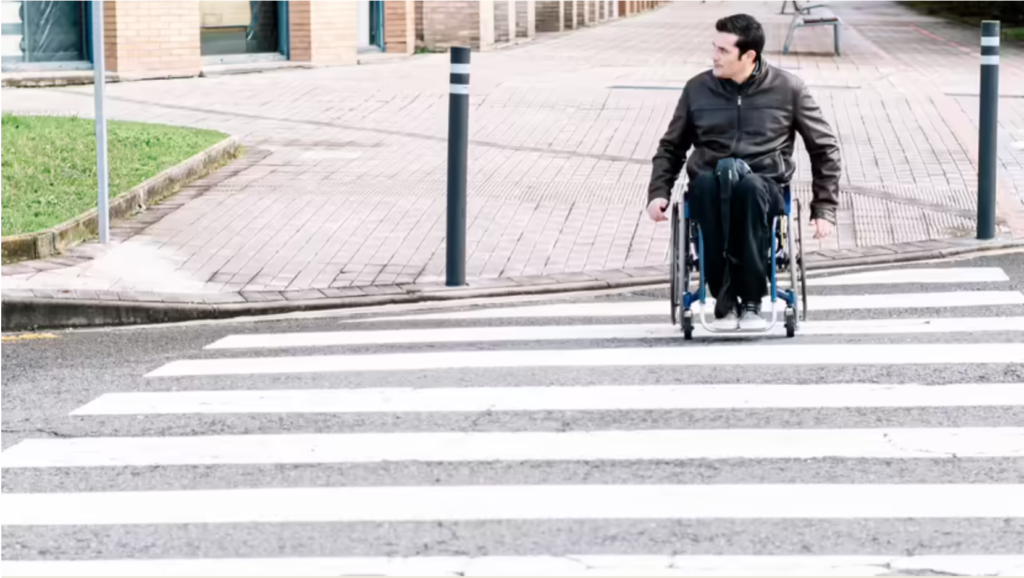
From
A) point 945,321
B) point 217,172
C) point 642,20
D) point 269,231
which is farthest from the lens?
point 642,20

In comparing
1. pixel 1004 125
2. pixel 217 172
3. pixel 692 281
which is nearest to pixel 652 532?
pixel 692 281

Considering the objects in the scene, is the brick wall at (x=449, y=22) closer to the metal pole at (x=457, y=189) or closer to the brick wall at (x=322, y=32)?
the brick wall at (x=322, y=32)

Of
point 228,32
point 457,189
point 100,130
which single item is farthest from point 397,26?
point 457,189

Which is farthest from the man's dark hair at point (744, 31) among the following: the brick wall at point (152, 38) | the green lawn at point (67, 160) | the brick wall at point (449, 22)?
the brick wall at point (449, 22)

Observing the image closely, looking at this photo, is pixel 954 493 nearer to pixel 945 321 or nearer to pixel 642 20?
pixel 945 321

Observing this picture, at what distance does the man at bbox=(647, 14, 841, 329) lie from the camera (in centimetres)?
832

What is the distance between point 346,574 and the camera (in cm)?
516

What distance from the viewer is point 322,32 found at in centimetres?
2523

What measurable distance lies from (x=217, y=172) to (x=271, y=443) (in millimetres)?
7942

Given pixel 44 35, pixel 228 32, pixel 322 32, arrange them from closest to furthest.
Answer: pixel 44 35 → pixel 228 32 → pixel 322 32

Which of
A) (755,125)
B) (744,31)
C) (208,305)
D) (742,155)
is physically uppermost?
(744,31)

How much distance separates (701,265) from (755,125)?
0.68 m

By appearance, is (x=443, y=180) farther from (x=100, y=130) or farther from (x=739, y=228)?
(x=739, y=228)

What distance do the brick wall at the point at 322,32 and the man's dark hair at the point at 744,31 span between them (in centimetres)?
1711
